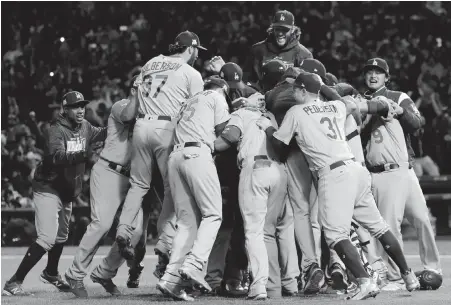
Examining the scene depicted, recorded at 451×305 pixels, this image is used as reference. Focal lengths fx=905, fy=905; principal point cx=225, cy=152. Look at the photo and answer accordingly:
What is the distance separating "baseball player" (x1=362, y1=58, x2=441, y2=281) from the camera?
354 inches

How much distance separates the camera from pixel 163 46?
746 inches

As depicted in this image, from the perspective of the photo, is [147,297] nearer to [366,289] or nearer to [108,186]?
[108,186]

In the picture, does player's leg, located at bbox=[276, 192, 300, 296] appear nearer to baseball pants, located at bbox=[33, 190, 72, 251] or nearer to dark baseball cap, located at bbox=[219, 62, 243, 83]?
dark baseball cap, located at bbox=[219, 62, 243, 83]

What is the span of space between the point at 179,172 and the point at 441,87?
33.8 ft

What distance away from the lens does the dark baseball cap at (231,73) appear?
901 cm

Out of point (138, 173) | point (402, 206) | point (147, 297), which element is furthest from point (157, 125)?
point (402, 206)

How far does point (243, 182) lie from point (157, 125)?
1.05 metres

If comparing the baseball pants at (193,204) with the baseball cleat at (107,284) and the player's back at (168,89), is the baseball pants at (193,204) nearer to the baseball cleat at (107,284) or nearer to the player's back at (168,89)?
the player's back at (168,89)

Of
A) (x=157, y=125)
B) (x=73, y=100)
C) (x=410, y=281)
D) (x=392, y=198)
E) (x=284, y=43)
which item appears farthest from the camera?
(x=284, y=43)

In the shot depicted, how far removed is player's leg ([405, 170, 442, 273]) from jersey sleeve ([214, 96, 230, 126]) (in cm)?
204

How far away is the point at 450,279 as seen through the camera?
9984mm

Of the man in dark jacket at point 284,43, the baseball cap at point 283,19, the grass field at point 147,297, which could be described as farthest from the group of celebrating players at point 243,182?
the baseball cap at point 283,19

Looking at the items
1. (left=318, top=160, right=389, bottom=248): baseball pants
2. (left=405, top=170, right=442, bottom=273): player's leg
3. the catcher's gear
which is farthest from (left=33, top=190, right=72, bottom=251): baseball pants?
the catcher's gear

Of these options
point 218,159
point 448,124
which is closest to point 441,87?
point 448,124
